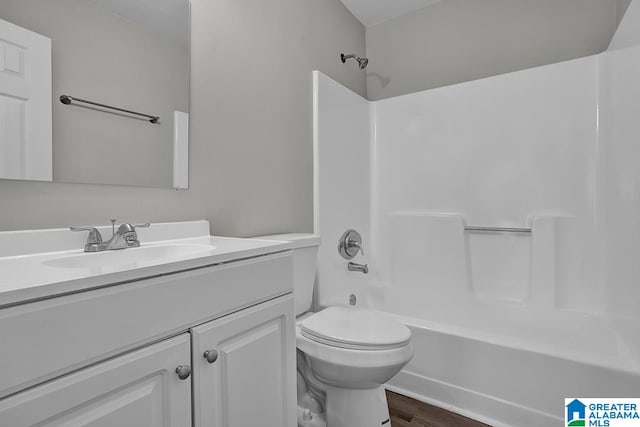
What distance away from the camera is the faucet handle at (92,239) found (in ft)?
2.97

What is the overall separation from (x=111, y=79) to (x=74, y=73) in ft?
0.33

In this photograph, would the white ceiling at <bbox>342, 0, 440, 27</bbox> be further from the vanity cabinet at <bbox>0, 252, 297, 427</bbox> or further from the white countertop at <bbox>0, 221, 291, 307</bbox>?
the vanity cabinet at <bbox>0, 252, 297, 427</bbox>

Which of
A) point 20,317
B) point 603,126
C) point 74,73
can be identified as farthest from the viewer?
point 603,126

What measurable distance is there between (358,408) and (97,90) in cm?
144

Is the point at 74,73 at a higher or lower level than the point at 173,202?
higher

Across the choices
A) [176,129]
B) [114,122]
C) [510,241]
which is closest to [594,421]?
[510,241]

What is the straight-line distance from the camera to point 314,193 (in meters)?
1.90

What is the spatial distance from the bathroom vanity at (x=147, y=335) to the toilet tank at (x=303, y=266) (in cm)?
35

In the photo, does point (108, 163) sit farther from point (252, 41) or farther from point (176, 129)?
point (252, 41)

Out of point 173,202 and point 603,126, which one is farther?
point 603,126

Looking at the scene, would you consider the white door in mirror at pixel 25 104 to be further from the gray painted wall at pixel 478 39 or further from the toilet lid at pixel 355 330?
the gray painted wall at pixel 478 39

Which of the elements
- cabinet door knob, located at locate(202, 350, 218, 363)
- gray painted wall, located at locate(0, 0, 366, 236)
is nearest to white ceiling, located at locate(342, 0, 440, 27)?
gray painted wall, located at locate(0, 0, 366, 236)

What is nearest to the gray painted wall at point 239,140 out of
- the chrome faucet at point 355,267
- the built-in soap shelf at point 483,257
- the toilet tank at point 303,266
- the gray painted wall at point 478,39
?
the toilet tank at point 303,266

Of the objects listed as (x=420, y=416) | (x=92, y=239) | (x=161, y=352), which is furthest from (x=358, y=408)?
(x=92, y=239)
